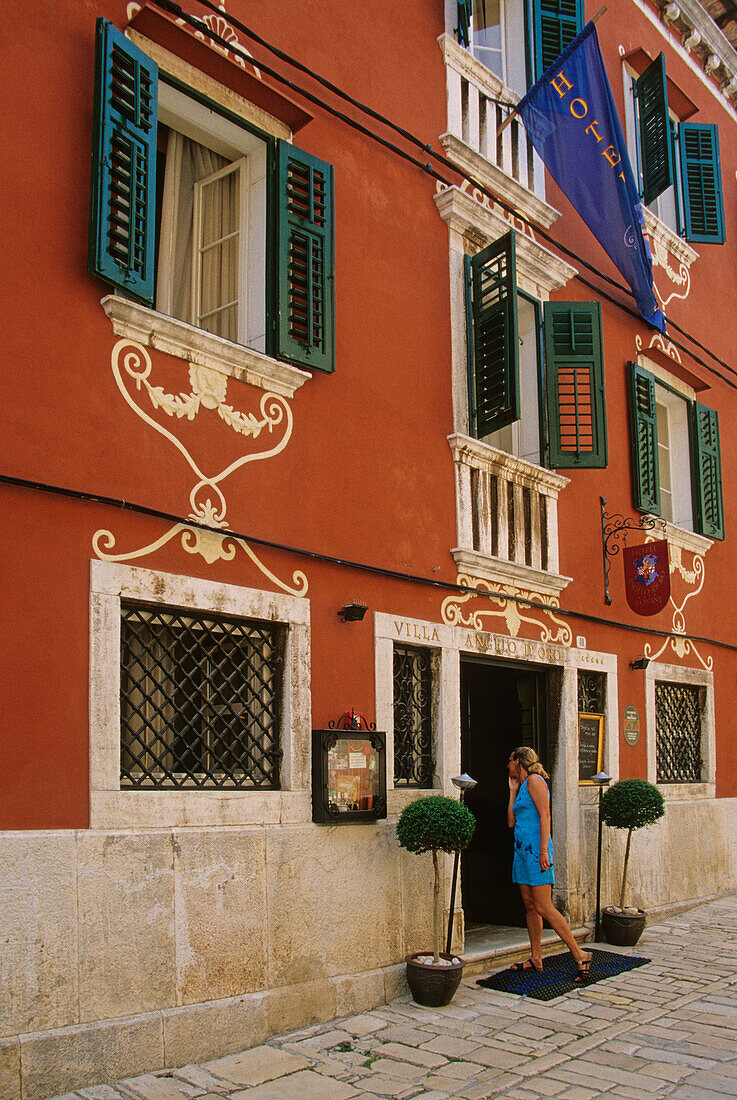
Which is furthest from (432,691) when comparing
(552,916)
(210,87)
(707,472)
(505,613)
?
(707,472)

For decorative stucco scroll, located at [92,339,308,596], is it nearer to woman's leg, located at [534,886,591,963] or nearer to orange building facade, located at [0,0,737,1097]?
orange building facade, located at [0,0,737,1097]

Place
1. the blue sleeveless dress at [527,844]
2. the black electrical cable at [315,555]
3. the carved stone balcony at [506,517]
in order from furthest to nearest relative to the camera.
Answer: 1. the carved stone balcony at [506,517]
2. the blue sleeveless dress at [527,844]
3. the black electrical cable at [315,555]

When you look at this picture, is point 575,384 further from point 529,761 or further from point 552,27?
point 552,27

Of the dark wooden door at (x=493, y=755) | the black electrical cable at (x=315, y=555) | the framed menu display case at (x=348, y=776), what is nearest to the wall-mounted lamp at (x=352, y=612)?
the black electrical cable at (x=315, y=555)

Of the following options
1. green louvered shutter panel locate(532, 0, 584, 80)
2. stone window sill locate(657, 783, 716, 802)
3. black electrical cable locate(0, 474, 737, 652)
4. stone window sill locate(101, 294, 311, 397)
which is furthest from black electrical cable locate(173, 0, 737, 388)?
stone window sill locate(657, 783, 716, 802)

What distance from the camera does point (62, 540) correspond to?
5.45 meters

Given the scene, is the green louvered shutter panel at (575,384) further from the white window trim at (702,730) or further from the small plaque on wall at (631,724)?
the white window trim at (702,730)

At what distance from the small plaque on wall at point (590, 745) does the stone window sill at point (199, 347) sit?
4.64 metres

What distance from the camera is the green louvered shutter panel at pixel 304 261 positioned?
22.7 ft

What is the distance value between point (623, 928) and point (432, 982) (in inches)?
111

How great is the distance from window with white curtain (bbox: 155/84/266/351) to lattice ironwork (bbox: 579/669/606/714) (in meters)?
4.91

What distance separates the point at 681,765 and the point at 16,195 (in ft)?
29.8

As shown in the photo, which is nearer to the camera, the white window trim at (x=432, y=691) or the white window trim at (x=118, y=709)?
the white window trim at (x=118, y=709)

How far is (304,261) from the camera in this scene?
7.09 m
